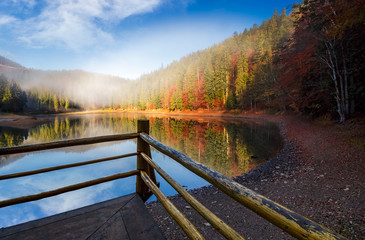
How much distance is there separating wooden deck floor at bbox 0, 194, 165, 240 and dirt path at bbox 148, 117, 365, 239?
2775 millimetres

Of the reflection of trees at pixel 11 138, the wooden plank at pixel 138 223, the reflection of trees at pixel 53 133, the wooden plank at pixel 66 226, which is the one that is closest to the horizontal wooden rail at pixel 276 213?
the wooden plank at pixel 138 223

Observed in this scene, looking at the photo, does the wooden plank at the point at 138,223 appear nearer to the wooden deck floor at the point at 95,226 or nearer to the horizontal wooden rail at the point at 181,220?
the wooden deck floor at the point at 95,226

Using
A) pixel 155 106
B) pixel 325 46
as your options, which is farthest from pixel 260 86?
pixel 155 106

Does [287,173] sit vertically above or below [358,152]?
below

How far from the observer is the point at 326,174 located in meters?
6.84

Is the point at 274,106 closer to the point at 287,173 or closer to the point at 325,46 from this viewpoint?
the point at 325,46

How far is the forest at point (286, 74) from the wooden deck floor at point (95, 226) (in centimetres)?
1039

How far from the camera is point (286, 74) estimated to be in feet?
63.9

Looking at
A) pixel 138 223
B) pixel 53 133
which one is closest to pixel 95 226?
pixel 138 223

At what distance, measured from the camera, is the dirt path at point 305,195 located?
14.1ft

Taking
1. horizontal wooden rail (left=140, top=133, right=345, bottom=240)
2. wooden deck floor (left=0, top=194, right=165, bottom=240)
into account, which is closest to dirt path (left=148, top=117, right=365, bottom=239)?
wooden deck floor (left=0, top=194, right=165, bottom=240)

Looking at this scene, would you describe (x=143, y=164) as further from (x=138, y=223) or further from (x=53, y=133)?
(x=53, y=133)

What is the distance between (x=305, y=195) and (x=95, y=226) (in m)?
6.56

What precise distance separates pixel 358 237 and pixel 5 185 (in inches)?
643
